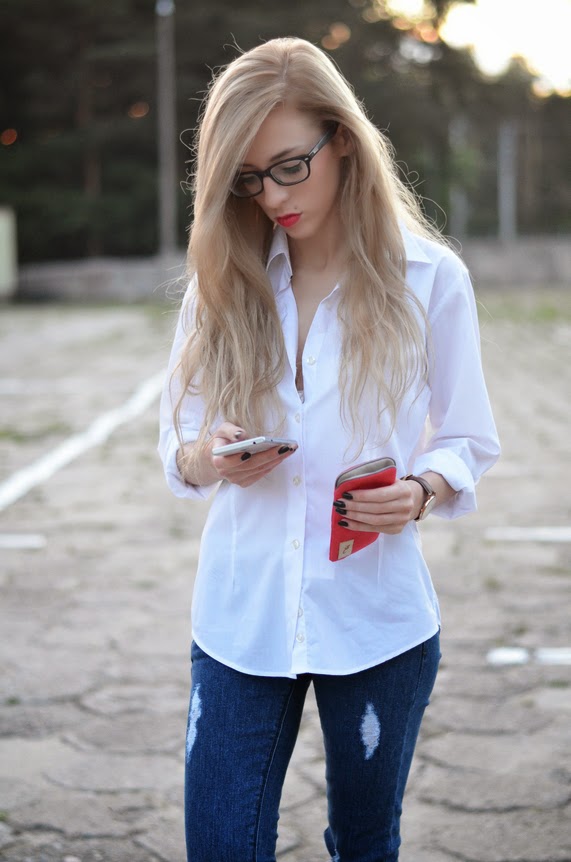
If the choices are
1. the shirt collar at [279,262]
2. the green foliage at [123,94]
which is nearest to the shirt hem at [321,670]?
the shirt collar at [279,262]

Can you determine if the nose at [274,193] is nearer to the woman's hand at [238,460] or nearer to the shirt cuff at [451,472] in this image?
the woman's hand at [238,460]

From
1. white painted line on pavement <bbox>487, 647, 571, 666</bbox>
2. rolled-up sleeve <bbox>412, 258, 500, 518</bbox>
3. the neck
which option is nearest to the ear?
the neck

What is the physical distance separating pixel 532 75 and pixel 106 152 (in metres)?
32.5

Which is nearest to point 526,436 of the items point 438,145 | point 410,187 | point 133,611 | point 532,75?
point 133,611

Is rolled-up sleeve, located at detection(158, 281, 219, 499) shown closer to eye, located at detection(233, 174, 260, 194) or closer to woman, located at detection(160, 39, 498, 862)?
woman, located at detection(160, 39, 498, 862)

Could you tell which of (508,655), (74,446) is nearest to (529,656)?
(508,655)

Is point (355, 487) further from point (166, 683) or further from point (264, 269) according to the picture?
point (166, 683)

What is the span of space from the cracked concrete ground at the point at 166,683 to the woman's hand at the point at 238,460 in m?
0.52

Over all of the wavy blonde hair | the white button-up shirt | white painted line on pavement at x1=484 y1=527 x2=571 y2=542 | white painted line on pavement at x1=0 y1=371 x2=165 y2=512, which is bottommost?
white painted line on pavement at x1=0 y1=371 x2=165 y2=512

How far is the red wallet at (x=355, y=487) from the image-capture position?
180cm

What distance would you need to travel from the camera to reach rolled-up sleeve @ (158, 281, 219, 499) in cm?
213

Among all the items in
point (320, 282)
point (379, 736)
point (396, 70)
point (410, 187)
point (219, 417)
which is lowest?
point (379, 736)

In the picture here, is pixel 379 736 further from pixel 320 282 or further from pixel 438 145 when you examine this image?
pixel 438 145

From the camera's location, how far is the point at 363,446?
1957 millimetres
